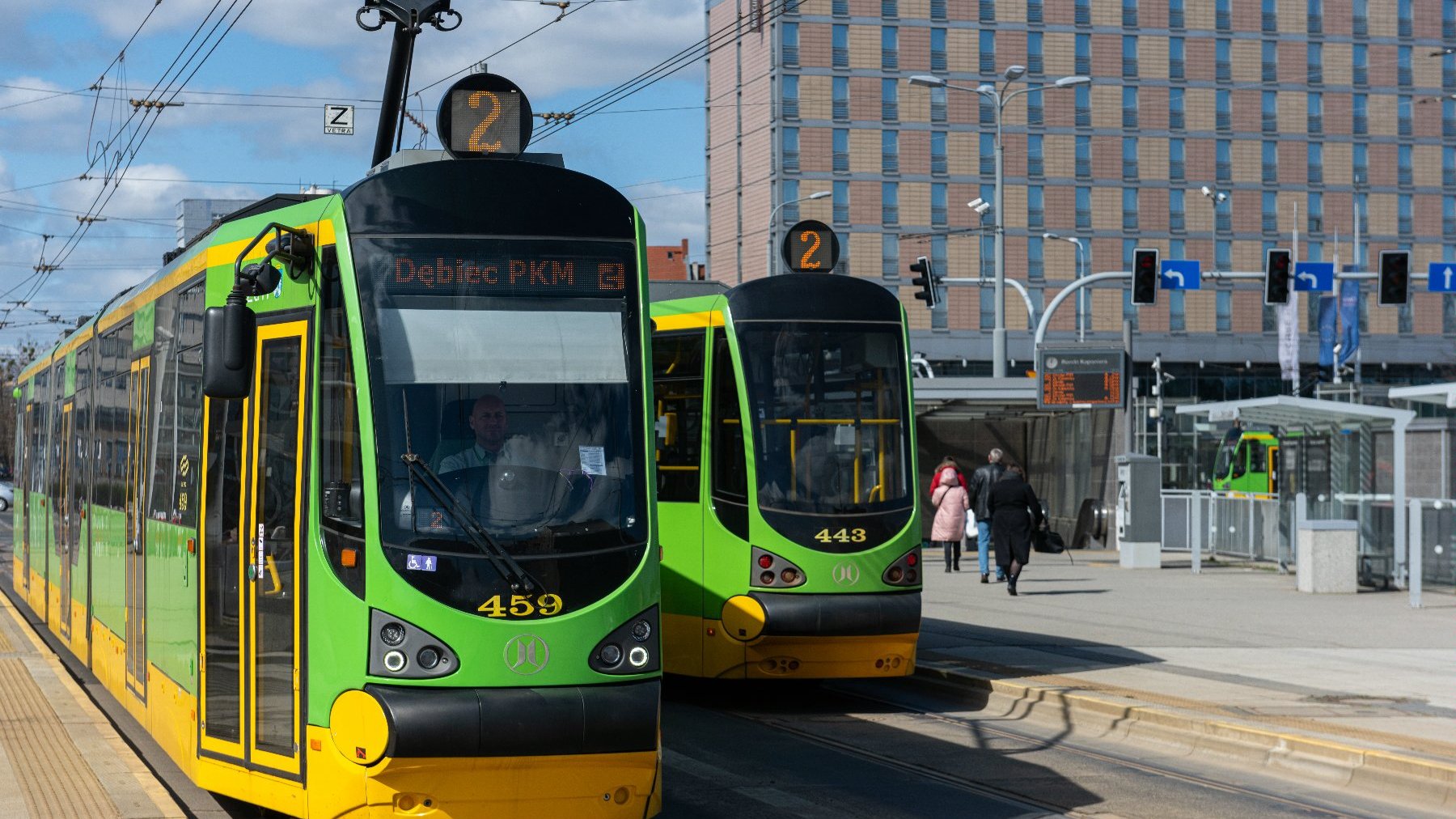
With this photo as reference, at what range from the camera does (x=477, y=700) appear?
23.4 ft

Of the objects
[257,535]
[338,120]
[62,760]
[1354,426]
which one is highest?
[338,120]

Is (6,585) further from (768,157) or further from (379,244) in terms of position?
(768,157)

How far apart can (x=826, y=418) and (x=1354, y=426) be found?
45.2 ft

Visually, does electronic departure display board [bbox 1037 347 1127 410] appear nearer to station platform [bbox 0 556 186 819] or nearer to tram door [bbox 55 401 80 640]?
tram door [bbox 55 401 80 640]

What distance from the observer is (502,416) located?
7.49 metres

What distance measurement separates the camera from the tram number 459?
7254mm

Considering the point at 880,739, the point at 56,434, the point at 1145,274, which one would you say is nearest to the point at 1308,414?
the point at 1145,274

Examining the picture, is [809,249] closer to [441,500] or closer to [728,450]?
[728,450]

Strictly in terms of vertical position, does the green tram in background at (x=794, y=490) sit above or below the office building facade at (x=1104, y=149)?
below

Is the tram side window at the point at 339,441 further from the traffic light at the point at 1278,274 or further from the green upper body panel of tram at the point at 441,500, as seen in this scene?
the traffic light at the point at 1278,274

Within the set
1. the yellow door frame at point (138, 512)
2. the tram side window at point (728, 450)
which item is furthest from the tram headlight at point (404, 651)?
the tram side window at point (728, 450)

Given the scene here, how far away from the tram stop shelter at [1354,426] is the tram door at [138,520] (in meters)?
16.0

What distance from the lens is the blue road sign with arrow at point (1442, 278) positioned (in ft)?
120

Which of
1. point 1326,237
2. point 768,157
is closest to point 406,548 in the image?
point 768,157
